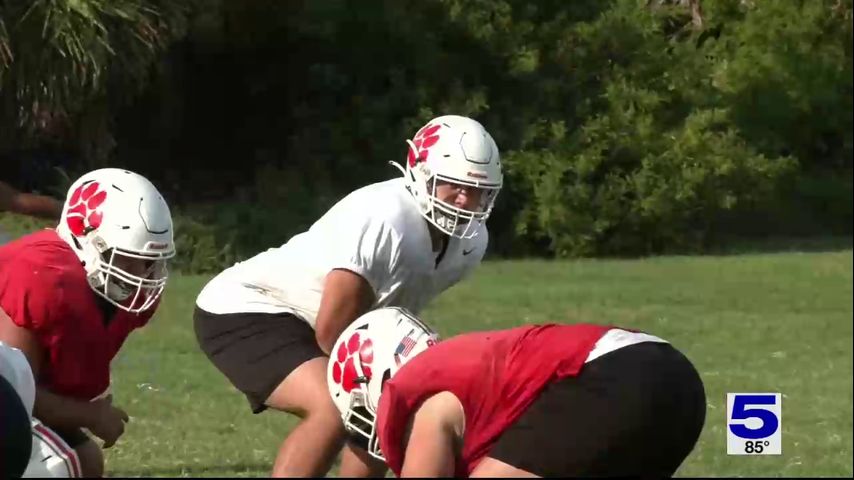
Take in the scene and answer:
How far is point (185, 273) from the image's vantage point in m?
6.45

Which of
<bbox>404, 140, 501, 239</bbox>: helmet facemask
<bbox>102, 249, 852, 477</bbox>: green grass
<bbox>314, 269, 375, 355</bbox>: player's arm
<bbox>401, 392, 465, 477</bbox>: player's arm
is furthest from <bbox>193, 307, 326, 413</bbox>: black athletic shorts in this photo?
<bbox>102, 249, 852, 477</bbox>: green grass

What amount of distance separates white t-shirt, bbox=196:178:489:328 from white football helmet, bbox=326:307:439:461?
58cm

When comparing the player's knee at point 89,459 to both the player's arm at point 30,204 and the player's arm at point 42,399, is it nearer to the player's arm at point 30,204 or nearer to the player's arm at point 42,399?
the player's arm at point 42,399

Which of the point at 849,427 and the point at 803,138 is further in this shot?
the point at 849,427

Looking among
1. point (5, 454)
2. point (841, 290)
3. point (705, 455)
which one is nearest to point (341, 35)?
point (705, 455)

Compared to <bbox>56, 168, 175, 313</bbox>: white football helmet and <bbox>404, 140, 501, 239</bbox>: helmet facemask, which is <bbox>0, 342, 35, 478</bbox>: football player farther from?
<bbox>404, 140, 501, 239</bbox>: helmet facemask

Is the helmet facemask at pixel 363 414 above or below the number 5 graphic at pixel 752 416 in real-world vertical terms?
above

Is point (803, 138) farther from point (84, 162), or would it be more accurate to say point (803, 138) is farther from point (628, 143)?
point (84, 162)

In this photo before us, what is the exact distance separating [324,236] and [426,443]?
136 cm

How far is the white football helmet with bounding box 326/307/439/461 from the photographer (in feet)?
11.7

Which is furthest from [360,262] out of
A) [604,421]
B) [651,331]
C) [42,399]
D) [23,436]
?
[651,331]

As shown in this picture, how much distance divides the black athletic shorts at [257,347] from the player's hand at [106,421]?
0.53 m

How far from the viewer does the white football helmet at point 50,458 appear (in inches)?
A: 143

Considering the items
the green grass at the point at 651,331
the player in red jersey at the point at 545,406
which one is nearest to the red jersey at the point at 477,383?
the player in red jersey at the point at 545,406
